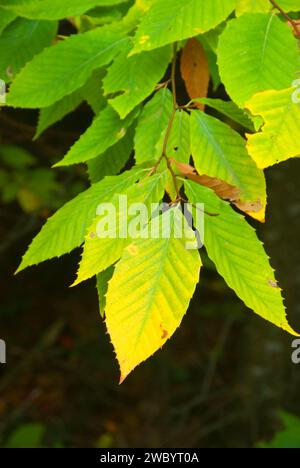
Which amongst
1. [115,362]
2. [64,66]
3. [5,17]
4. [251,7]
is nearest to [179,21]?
[251,7]

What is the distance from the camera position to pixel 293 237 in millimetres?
2740

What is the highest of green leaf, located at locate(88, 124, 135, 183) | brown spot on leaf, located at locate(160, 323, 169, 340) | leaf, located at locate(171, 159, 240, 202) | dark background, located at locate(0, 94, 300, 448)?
leaf, located at locate(171, 159, 240, 202)

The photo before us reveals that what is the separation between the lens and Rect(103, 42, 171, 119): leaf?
0.76 metres

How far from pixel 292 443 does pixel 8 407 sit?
8.64ft

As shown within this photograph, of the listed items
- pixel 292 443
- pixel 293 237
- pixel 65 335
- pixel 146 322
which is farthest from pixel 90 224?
pixel 65 335

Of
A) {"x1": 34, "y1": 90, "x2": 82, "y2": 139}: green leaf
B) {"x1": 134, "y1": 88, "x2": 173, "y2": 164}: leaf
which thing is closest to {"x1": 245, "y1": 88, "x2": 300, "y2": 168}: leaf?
{"x1": 134, "y1": 88, "x2": 173, "y2": 164}: leaf

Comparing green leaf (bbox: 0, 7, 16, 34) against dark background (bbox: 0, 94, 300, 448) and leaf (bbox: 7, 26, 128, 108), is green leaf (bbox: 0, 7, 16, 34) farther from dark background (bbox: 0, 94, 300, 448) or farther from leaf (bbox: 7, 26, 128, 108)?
dark background (bbox: 0, 94, 300, 448)

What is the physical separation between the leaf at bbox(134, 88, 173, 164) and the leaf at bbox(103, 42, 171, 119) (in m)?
0.02

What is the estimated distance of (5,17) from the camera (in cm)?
88

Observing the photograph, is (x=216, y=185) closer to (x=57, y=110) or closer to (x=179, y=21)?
(x=179, y=21)

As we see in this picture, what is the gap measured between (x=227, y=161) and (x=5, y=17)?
401mm

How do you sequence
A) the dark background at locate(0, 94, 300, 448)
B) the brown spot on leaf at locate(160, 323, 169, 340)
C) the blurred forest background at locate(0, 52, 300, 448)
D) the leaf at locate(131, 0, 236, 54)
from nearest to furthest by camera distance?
the brown spot on leaf at locate(160, 323, 169, 340) → the leaf at locate(131, 0, 236, 54) → the blurred forest background at locate(0, 52, 300, 448) → the dark background at locate(0, 94, 300, 448)

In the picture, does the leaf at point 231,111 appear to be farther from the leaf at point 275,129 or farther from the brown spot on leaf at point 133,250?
the brown spot on leaf at point 133,250

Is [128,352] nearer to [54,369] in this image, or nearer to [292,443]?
[292,443]
